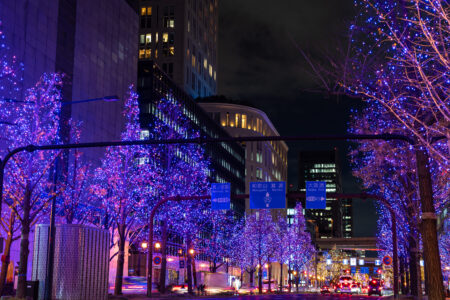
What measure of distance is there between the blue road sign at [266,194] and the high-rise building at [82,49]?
19665 millimetres

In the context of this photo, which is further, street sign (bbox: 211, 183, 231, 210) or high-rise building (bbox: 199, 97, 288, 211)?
high-rise building (bbox: 199, 97, 288, 211)

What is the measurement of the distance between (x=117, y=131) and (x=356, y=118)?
36936 millimetres

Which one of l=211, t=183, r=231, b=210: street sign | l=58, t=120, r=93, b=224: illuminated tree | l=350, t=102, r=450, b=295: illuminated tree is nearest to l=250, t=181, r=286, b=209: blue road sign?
l=211, t=183, r=231, b=210: street sign

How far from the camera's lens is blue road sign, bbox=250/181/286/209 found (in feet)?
131

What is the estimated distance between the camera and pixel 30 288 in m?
22.1

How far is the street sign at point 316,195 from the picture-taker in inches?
1583

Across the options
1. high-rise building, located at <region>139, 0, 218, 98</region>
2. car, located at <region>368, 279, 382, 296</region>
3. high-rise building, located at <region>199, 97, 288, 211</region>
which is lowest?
car, located at <region>368, 279, 382, 296</region>

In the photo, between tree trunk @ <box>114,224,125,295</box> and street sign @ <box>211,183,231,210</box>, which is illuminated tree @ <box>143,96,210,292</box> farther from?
tree trunk @ <box>114,224,125,295</box>

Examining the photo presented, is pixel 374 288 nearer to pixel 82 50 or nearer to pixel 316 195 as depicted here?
pixel 316 195

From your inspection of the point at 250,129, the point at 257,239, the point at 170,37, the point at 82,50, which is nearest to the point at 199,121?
the point at 257,239

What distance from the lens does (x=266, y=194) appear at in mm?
40406

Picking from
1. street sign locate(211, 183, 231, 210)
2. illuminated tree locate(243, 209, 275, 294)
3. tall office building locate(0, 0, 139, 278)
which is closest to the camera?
street sign locate(211, 183, 231, 210)

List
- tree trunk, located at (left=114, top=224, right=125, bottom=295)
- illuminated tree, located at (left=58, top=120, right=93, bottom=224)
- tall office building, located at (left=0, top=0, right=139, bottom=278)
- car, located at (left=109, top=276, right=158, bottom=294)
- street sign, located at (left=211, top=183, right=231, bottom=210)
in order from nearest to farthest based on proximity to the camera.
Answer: tree trunk, located at (left=114, top=224, right=125, bottom=295)
illuminated tree, located at (left=58, top=120, right=93, bottom=224)
street sign, located at (left=211, top=183, right=231, bottom=210)
tall office building, located at (left=0, top=0, right=139, bottom=278)
car, located at (left=109, top=276, right=158, bottom=294)

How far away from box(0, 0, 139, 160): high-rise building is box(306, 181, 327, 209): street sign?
75.4 ft
